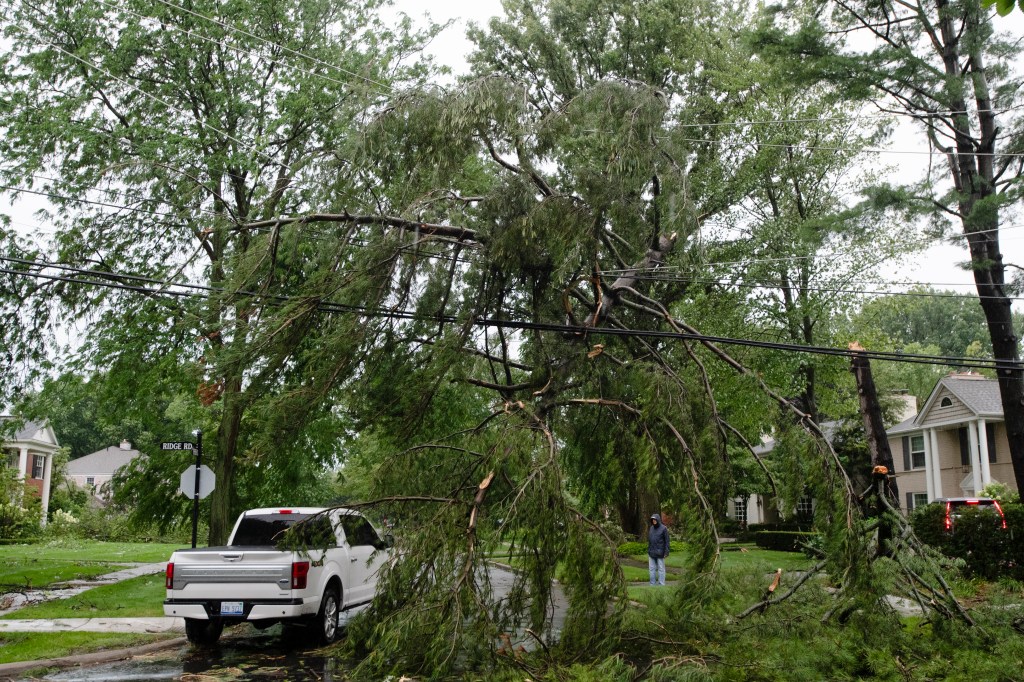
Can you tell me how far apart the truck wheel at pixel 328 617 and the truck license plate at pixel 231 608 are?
0.92 meters

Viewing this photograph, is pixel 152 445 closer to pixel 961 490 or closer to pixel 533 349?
pixel 533 349

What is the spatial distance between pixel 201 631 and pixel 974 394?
31.2 meters

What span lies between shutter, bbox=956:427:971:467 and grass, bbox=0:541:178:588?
29.4 meters

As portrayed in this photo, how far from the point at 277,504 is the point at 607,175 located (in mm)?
16460

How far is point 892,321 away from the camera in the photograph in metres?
73.6

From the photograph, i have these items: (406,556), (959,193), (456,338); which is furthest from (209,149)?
(959,193)

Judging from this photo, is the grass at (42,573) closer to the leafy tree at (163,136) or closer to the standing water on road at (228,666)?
the leafy tree at (163,136)

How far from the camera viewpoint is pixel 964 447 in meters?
35.3

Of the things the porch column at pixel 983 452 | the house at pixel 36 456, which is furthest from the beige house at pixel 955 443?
the house at pixel 36 456

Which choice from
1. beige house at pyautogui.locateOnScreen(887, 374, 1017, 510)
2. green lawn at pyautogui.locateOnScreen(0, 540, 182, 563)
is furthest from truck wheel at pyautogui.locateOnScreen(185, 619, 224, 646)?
beige house at pyautogui.locateOnScreen(887, 374, 1017, 510)

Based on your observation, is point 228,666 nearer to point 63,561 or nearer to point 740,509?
point 63,561

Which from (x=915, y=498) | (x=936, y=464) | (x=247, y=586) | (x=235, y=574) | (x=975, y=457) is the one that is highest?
(x=975, y=457)

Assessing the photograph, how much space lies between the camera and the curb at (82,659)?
354 inches

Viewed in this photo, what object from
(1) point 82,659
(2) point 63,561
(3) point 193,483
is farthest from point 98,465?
(1) point 82,659
